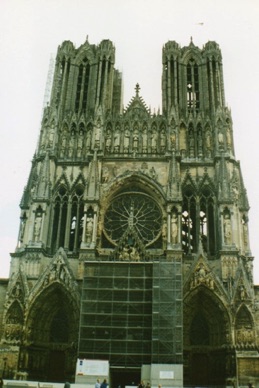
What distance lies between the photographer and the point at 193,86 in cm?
3422

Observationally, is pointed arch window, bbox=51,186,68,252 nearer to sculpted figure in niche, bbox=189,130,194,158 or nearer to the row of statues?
the row of statues

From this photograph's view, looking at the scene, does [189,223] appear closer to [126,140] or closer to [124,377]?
[126,140]

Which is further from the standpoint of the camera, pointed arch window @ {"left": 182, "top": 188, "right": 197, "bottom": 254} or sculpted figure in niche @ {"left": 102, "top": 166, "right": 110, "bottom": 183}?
sculpted figure in niche @ {"left": 102, "top": 166, "right": 110, "bottom": 183}

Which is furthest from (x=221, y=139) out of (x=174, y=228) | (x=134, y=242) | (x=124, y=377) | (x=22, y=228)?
(x=124, y=377)

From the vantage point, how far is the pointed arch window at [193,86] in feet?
110

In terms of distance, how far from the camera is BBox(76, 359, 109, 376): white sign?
22828 millimetres

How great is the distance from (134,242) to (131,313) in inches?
160

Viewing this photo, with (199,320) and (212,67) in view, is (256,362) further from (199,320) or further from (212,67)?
(212,67)

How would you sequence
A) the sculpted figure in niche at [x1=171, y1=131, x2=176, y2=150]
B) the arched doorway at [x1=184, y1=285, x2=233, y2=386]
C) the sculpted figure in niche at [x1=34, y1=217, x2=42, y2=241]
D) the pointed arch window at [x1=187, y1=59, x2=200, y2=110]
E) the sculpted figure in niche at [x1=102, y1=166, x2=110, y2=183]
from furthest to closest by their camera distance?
the pointed arch window at [x1=187, y1=59, x2=200, y2=110]
the sculpted figure in niche at [x1=171, y1=131, x2=176, y2=150]
the sculpted figure in niche at [x1=102, y1=166, x2=110, y2=183]
the sculpted figure in niche at [x1=34, y1=217, x2=42, y2=241]
the arched doorway at [x1=184, y1=285, x2=233, y2=386]

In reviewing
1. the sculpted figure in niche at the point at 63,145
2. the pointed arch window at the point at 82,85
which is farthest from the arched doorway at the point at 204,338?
the pointed arch window at the point at 82,85

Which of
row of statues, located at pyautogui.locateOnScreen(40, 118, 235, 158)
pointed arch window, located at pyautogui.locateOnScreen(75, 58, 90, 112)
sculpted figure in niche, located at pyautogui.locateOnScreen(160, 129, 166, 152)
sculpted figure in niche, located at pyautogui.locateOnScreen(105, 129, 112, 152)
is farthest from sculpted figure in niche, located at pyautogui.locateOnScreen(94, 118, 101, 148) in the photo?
sculpted figure in niche, located at pyautogui.locateOnScreen(160, 129, 166, 152)

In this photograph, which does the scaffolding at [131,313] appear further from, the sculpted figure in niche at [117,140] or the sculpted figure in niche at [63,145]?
the sculpted figure in niche at [63,145]

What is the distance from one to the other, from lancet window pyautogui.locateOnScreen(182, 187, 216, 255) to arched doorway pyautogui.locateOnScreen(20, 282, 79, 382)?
8006 mm

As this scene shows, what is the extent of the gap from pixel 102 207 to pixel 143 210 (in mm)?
2639
